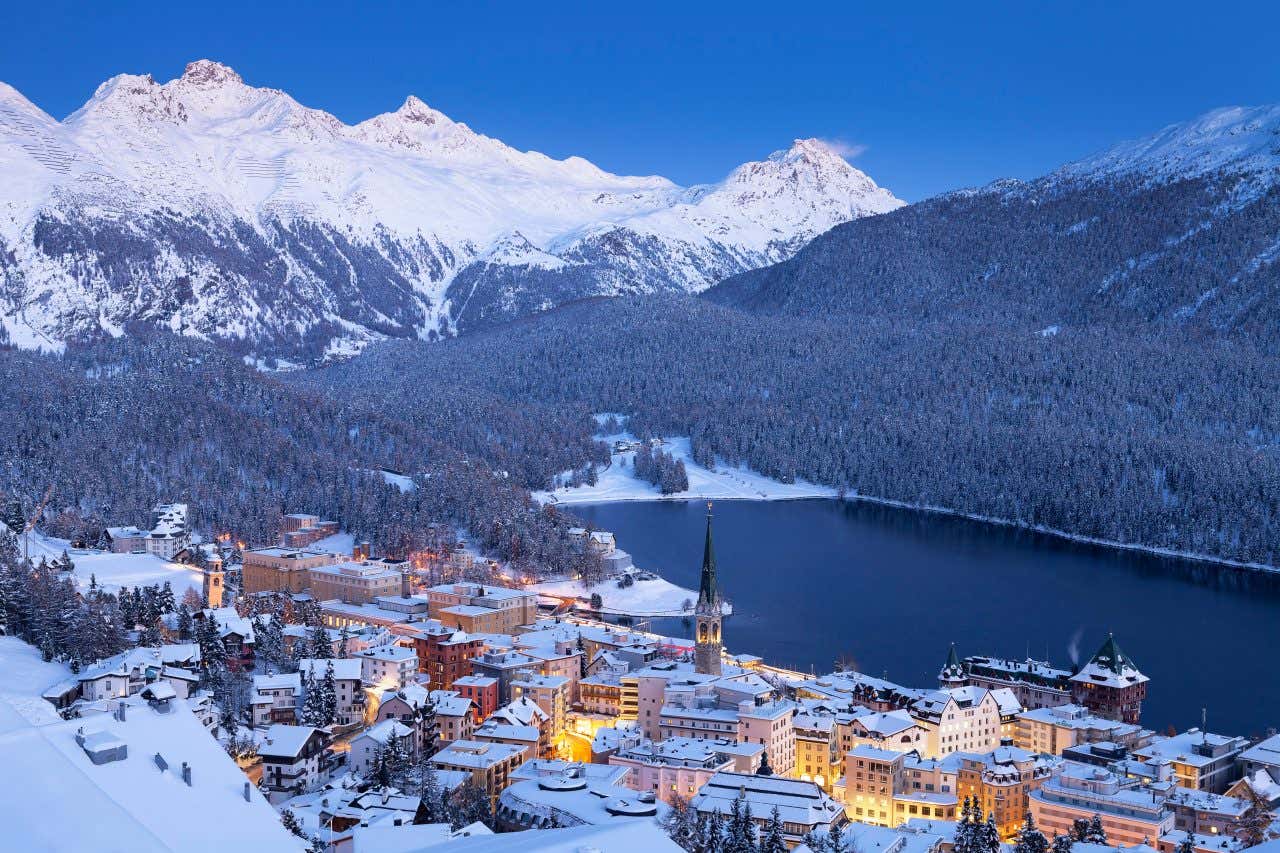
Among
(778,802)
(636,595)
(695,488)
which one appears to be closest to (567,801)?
(778,802)

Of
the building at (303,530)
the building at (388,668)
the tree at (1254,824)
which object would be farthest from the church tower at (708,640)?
the building at (303,530)

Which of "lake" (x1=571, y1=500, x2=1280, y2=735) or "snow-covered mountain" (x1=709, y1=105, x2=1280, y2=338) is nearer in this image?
"lake" (x1=571, y1=500, x2=1280, y2=735)

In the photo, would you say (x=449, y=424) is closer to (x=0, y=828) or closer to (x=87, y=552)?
(x=87, y=552)

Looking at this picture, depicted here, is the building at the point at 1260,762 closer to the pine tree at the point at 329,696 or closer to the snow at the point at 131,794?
the pine tree at the point at 329,696

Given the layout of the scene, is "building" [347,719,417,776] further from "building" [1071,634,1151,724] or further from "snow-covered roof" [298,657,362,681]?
"building" [1071,634,1151,724]

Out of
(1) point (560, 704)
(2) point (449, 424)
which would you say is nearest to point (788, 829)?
(1) point (560, 704)

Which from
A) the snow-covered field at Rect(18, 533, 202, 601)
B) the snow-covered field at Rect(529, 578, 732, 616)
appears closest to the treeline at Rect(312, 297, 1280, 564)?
the snow-covered field at Rect(529, 578, 732, 616)
